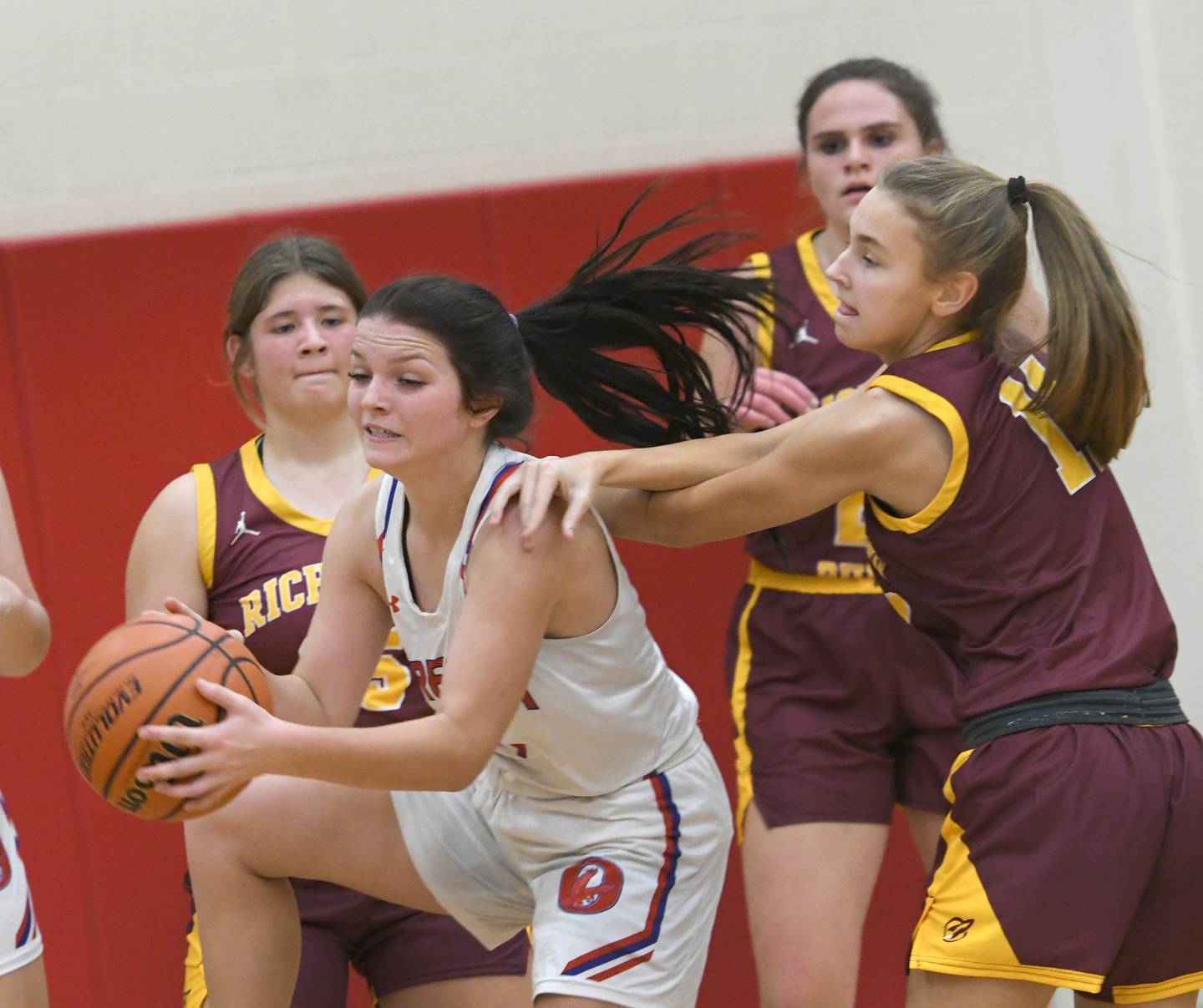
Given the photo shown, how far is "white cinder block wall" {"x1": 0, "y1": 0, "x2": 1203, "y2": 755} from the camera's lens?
155 inches

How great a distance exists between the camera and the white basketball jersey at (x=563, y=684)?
252 centimetres

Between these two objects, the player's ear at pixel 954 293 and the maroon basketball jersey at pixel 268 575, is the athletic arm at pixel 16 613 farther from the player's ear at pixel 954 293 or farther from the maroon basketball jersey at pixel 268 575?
the player's ear at pixel 954 293

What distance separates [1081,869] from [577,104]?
8.13 feet

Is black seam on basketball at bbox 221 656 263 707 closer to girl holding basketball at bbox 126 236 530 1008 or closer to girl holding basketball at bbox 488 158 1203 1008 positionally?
girl holding basketball at bbox 488 158 1203 1008

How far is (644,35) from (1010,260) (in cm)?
184

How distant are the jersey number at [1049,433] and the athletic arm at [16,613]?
1660 millimetres

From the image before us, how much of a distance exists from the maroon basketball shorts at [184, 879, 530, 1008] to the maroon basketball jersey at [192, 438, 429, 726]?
37 centimetres

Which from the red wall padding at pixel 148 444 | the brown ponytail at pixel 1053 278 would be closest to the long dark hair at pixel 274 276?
the red wall padding at pixel 148 444

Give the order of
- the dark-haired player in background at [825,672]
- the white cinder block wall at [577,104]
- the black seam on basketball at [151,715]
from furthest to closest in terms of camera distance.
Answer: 1. the white cinder block wall at [577,104]
2. the dark-haired player in background at [825,672]
3. the black seam on basketball at [151,715]

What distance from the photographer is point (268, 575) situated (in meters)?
3.17

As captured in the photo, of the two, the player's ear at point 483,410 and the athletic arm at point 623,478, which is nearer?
the athletic arm at point 623,478

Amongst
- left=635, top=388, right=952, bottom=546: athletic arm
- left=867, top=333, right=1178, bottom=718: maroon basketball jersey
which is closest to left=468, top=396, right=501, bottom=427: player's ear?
left=635, top=388, right=952, bottom=546: athletic arm

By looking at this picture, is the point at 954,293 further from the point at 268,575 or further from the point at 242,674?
the point at 268,575

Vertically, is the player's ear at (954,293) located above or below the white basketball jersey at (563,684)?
above
